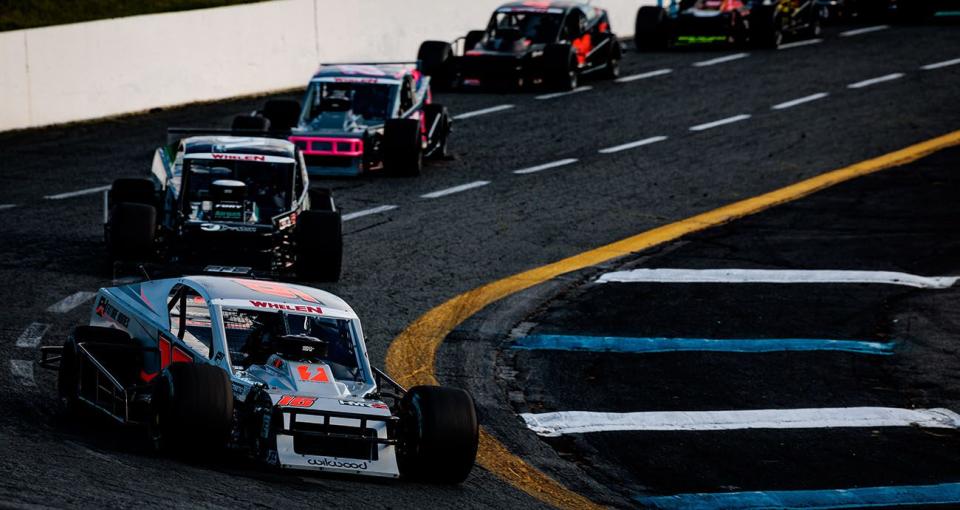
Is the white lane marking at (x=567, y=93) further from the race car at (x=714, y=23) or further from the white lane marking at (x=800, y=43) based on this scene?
the white lane marking at (x=800, y=43)

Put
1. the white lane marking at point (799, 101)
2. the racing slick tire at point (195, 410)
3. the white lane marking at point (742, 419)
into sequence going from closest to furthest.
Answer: the racing slick tire at point (195, 410) < the white lane marking at point (742, 419) < the white lane marking at point (799, 101)

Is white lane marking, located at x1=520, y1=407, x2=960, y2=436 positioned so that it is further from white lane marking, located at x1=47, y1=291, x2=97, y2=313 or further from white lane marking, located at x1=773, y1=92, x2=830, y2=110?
white lane marking, located at x1=773, y1=92, x2=830, y2=110

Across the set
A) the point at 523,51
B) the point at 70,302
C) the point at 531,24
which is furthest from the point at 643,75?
the point at 70,302

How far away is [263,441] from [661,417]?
412cm

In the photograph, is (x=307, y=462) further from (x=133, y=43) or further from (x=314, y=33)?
(x=314, y=33)

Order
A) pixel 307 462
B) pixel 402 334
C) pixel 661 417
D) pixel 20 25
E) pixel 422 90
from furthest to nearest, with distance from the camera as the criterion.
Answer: pixel 20 25 < pixel 422 90 < pixel 402 334 < pixel 661 417 < pixel 307 462

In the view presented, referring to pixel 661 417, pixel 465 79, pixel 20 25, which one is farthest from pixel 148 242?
pixel 465 79

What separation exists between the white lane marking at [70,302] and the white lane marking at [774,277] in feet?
18.9

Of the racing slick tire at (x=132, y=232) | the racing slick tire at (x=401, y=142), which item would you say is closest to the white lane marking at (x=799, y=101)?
the racing slick tire at (x=401, y=142)

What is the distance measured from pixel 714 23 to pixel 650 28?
4.58 feet

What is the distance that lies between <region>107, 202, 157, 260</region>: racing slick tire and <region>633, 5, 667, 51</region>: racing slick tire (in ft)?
65.6

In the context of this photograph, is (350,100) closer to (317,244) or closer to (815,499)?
(317,244)

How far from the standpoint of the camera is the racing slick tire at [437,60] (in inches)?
1200

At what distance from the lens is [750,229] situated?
2120cm
